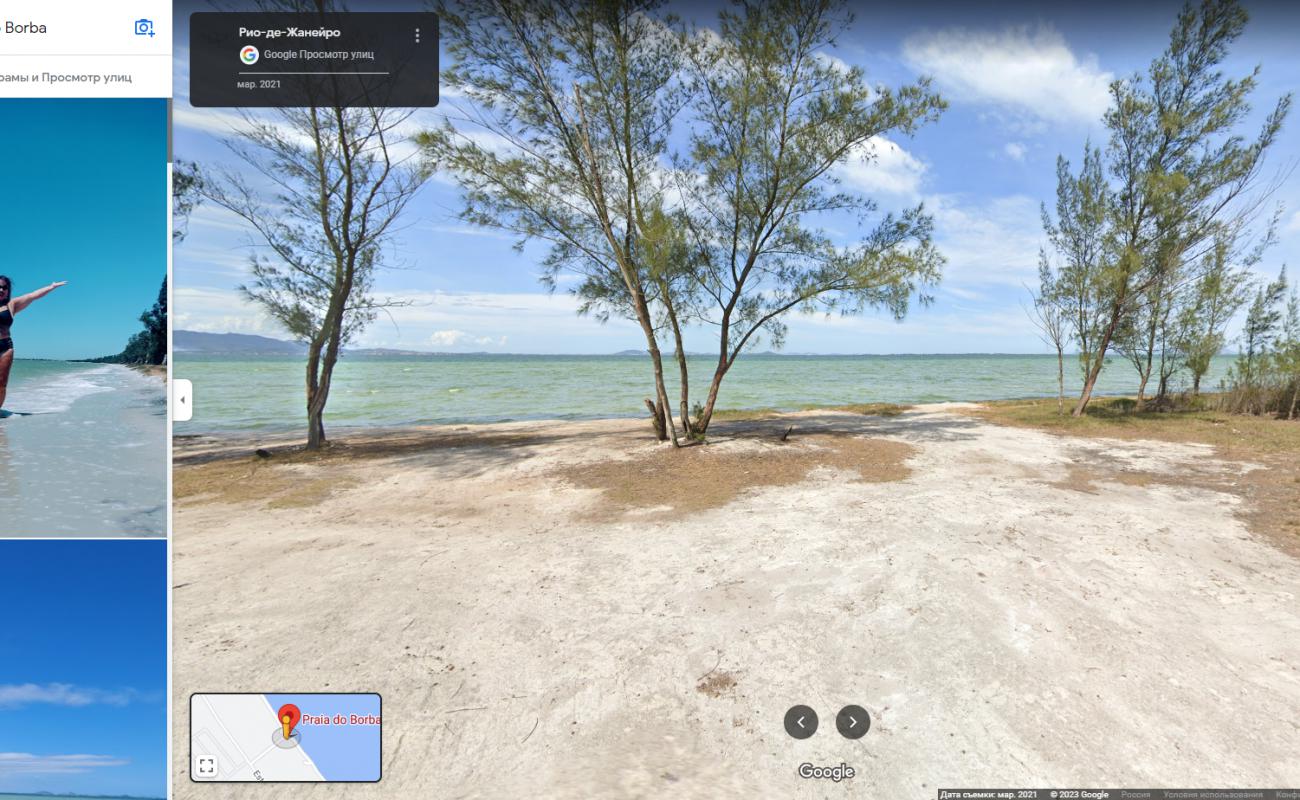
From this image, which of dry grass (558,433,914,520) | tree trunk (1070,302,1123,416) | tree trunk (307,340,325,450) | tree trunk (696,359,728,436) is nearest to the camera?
dry grass (558,433,914,520)

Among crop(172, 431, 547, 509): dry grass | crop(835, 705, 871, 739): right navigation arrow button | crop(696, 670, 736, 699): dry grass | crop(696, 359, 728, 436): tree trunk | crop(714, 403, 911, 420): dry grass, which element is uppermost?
crop(696, 359, 728, 436): tree trunk

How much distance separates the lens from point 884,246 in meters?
7.84

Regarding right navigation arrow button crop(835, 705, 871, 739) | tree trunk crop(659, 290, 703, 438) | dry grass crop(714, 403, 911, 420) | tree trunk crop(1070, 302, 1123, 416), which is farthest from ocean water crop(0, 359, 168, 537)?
tree trunk crop(1070, 302, 1123, 416)

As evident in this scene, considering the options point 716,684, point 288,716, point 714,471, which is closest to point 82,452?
point 288,716

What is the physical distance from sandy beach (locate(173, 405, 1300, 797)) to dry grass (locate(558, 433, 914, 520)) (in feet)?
0.40

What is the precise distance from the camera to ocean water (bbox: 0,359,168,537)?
69.4 inches

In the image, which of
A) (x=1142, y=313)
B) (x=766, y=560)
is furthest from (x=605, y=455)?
(x=1142, y=313)

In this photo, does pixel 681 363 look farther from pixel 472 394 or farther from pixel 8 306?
pixel 472 394

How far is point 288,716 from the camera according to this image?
5.27 ft

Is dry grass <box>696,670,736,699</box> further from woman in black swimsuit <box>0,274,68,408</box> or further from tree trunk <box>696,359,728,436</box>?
tree trunk <box>696,359,728,436</box>

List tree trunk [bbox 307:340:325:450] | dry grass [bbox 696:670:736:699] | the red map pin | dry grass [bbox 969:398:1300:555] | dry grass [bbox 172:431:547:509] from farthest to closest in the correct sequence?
1. tree trunk [bbox 307:340:325:450]
2. dry grass [bbox 172:431:547:509]
3. dry grass [bbox 969:398:1300:555]
4. dry grass [bbox 696:670:736:699]
5. the red map pin

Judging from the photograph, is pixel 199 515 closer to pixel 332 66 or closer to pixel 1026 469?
pixel 332 66

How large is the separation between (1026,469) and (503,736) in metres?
7.82

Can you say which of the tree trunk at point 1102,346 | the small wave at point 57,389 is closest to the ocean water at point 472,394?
the small wave at point 57,389
